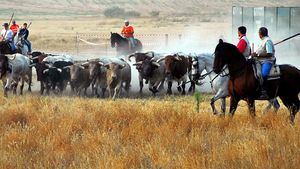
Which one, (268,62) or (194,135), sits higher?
(268,62)

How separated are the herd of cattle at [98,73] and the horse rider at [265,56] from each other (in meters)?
8.25

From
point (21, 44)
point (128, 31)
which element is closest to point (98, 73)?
point (21, 44)

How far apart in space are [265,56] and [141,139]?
14.3 ft

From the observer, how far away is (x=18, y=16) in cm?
12325

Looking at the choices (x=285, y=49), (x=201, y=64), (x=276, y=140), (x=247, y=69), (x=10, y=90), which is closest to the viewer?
(x=276, y=140)

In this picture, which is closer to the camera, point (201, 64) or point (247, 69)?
point (247, 69)

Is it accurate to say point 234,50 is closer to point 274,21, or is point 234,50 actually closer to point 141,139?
point 141,139

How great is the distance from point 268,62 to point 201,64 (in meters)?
5.32

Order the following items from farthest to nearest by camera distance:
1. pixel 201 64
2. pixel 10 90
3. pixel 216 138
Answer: pixel 10 90 → pixel 201 64 → pixel 216 138

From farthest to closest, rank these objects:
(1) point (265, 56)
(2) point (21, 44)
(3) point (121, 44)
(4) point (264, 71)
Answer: (3) point (121, 44) < (2) point (21, 44) < (1) point (265, 56) < (4) point (264, 71)

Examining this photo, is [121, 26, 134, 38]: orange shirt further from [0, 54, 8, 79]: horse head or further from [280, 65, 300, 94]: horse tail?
[280, 65, 300, 94]: horse tail

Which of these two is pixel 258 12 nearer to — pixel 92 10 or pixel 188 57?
pixel 188 57

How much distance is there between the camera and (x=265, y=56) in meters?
15.2

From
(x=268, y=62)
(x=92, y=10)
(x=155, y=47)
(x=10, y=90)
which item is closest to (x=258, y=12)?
(x=155, y=47)
